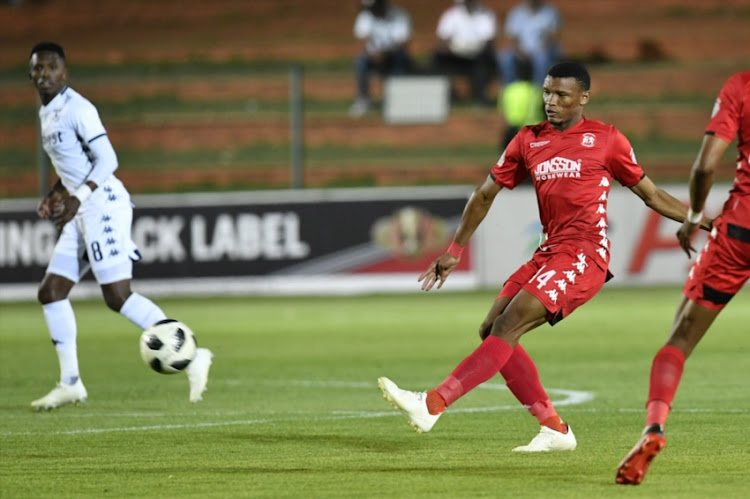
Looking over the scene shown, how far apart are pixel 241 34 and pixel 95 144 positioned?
21.3 m

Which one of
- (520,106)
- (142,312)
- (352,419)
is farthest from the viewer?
(520,106)

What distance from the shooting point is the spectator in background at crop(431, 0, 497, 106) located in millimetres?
24328

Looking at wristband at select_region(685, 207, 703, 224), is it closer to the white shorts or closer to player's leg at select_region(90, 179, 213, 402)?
player's leg at select_region(90, 179, 213, 402)

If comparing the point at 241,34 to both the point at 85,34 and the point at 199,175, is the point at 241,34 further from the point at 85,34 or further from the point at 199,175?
the point at 199,175

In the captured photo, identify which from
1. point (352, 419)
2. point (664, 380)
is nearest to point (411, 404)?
point (664, 380)

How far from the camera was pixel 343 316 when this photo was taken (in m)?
17.8

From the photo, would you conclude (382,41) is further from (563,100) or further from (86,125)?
(563,100)

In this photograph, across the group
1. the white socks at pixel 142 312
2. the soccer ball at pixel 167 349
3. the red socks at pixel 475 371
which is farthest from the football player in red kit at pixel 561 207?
the white socks at pixel 142 312

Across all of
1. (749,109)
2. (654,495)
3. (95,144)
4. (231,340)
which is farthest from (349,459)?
(231,340)

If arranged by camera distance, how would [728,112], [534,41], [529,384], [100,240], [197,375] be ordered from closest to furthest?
[728,112]
[529,384]
[197,375]
[100,240]
[534,41]

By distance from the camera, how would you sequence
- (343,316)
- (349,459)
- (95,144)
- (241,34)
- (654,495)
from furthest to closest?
1. (241,34)
2. (343,316)
3. (95,144)
4. (349,459)
5. (654,495)

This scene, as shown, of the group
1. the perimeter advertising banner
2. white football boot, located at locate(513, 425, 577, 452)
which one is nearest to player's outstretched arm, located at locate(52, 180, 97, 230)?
white football boot, located at locate(513, 425, 577, 452)

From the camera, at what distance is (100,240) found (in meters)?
9.59

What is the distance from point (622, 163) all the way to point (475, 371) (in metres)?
1.44
